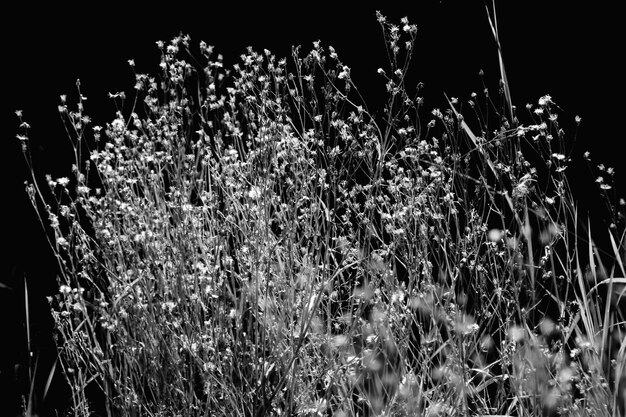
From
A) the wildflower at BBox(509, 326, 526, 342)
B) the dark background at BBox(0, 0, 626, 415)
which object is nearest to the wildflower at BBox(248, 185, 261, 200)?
the wildflower at BBox(509, 326, 526, 342)

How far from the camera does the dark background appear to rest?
3.77m

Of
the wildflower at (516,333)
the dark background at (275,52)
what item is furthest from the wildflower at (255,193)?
the dark background at (275,52)

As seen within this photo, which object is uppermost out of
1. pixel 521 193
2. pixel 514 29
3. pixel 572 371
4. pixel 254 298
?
pixel 514 29

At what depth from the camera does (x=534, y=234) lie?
355cm

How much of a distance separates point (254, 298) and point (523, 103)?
1.90 metres

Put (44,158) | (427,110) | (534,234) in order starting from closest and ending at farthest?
1. (534,234)
2. (427,110)
3. (44,158)

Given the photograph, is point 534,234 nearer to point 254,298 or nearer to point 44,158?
point 254,298

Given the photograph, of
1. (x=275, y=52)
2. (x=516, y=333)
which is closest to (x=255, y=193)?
(x=516, y=333)

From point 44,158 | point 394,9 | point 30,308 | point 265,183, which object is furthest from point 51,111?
point 265,183

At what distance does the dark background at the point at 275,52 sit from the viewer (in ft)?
12.4

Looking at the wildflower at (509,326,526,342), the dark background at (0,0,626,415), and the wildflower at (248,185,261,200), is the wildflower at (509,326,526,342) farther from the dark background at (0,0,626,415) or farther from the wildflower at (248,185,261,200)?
the dark background at (0,0,626,415)

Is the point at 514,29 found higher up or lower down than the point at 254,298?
higher up

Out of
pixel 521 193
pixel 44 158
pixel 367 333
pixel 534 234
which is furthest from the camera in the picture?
pixel 44 158

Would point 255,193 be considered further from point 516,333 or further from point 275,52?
point 275,52
